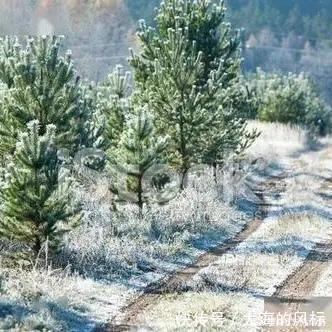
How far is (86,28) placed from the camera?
53.8 m

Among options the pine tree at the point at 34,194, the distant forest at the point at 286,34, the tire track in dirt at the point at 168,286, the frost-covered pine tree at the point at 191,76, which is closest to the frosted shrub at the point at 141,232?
the tire track in dirt at the point at 168,286

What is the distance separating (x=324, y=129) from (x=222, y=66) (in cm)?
3489

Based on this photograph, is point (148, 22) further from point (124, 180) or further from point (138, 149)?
point (138, 149)

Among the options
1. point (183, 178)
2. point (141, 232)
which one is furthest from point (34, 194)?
point (183, 178)

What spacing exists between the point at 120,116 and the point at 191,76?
2.26 m

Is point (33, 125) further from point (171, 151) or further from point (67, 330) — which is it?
point (171, 151)

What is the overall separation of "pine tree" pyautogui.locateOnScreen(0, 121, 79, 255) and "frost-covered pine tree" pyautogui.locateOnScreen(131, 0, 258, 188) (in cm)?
673

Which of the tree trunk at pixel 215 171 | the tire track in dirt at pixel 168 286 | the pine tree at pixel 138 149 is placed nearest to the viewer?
the tire track in dirt at pixel 168 286

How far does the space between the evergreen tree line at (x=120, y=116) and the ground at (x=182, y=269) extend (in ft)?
2.72

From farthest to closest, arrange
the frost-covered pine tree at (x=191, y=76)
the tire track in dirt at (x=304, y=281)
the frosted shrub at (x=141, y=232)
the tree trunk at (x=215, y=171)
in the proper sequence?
the tree trunk at (x=215, y=171) < the frost-covered pine tree at (x=191, y=76) < the frosted shrub at (x=141, y=232) < the tire track in dirt at (x=304, y=281)

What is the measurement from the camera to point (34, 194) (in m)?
11.0

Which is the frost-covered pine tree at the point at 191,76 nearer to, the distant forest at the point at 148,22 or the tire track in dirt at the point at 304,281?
the tire track in dirt at the point at 304,281

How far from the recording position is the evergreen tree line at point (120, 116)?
11.1 metres

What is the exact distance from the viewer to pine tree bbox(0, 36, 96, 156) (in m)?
14.0
